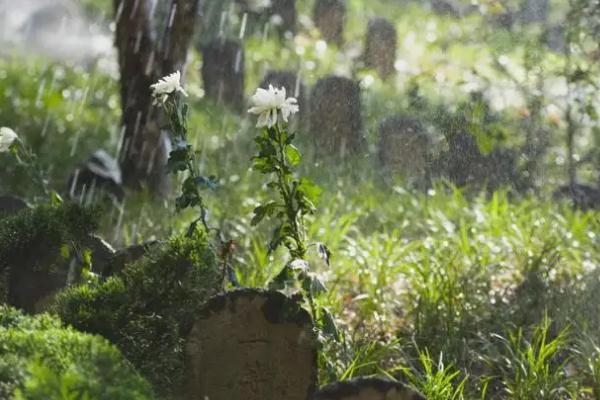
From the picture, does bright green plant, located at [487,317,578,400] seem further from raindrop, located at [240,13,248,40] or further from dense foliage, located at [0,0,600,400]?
raindrop, located at [240,13,248,40]

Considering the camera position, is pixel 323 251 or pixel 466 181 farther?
pixel 466 181

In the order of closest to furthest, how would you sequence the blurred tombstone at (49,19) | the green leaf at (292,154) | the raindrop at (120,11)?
the green leaf at (292,154) → the raindrop at (120,11) → the blurred tombstone at (49,19)

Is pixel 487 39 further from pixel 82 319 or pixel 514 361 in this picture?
pixel 82 319

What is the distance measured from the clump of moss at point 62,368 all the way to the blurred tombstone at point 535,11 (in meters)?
4.25

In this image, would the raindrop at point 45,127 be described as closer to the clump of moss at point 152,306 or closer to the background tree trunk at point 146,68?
the background tree trunk at point 146,68

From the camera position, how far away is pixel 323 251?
2842 mm

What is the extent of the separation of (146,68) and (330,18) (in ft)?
10.9

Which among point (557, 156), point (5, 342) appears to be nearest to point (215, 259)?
point (5, 342)

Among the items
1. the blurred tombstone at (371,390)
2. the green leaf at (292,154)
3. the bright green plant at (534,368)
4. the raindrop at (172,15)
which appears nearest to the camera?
the blurred tombstone at (371,390)

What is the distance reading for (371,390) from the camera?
228 cm

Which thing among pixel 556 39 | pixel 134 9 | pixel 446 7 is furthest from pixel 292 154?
pixel 446 7

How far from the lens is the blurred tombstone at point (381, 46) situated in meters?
6.45

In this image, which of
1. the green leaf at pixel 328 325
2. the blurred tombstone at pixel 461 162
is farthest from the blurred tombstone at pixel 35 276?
the blurred tombstone at pixel 461 162

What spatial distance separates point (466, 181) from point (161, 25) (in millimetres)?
2132
